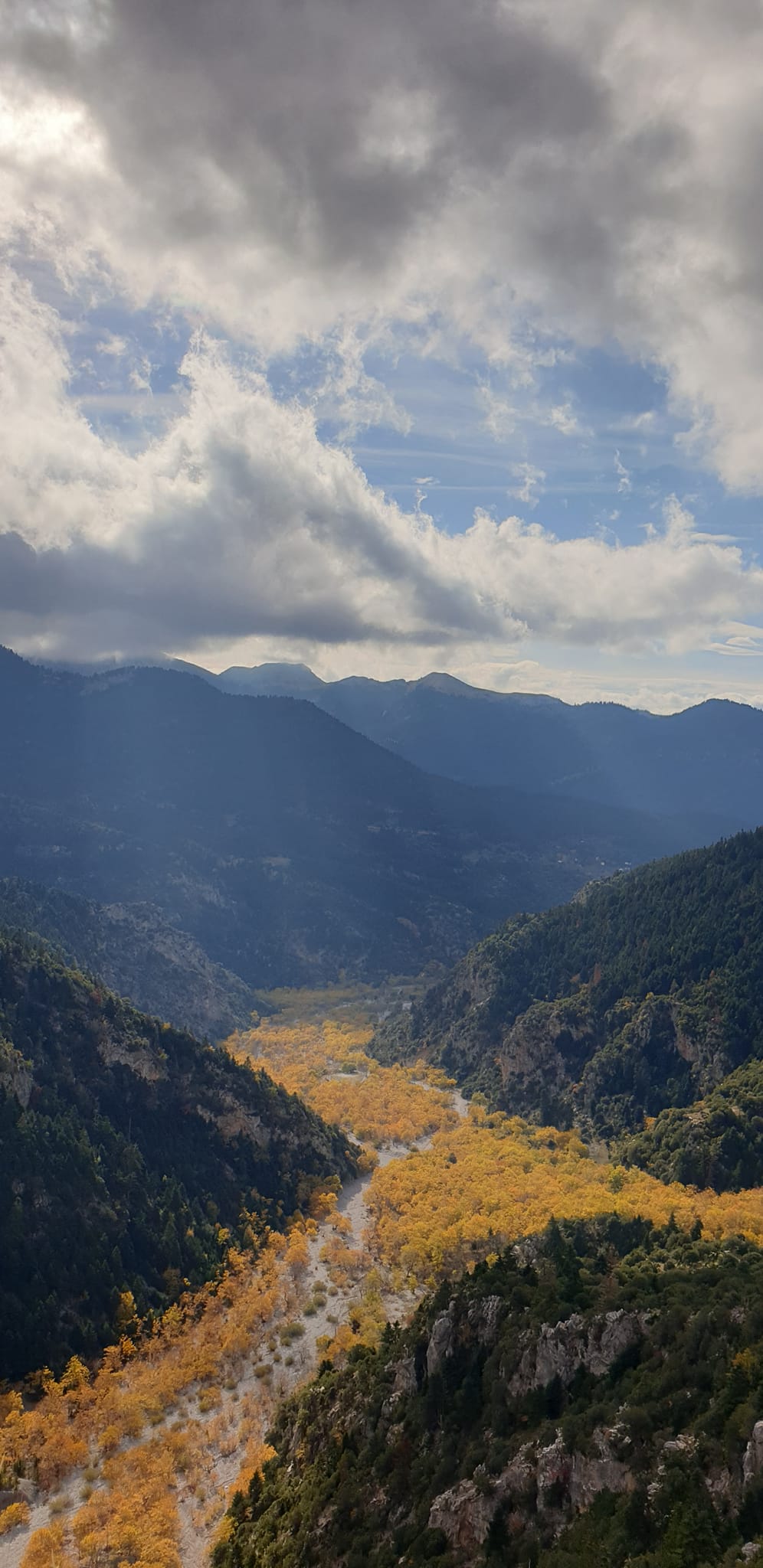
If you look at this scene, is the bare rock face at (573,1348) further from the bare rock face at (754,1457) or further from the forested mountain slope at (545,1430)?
the bare rock face at (754,1457)

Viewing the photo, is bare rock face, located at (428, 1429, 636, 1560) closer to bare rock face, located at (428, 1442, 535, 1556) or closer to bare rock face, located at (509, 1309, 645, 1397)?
bare rock face, located at (428, 1442, 535, 1556)

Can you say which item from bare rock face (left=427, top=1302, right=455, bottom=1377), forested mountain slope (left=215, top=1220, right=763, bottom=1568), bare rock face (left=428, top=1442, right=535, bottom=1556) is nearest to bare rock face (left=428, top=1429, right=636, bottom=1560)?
bare rock face (left=428, top=1442, right=535, bottom=1556)

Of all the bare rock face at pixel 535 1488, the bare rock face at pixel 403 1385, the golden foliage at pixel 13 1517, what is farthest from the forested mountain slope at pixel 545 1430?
the golden foliage at pixel 13 1517

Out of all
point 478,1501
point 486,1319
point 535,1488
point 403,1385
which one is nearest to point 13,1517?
point 403,1385

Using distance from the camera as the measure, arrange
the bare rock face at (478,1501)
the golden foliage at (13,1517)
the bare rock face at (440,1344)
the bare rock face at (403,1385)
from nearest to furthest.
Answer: the bare rock face at (478,1501) < the bare rock face at (440,1344) < the bare rock face at (403,1385) < the golden foliage at (13,1517)

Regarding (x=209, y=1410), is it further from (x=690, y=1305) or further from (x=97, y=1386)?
(x=690, y=1305)

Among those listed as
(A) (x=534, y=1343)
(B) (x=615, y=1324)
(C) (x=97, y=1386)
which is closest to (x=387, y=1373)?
(A) (x=534, y=1343)

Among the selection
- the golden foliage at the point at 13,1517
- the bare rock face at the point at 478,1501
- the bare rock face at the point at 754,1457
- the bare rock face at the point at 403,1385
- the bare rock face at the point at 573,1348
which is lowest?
the golden foliage at the point at 13,1517
